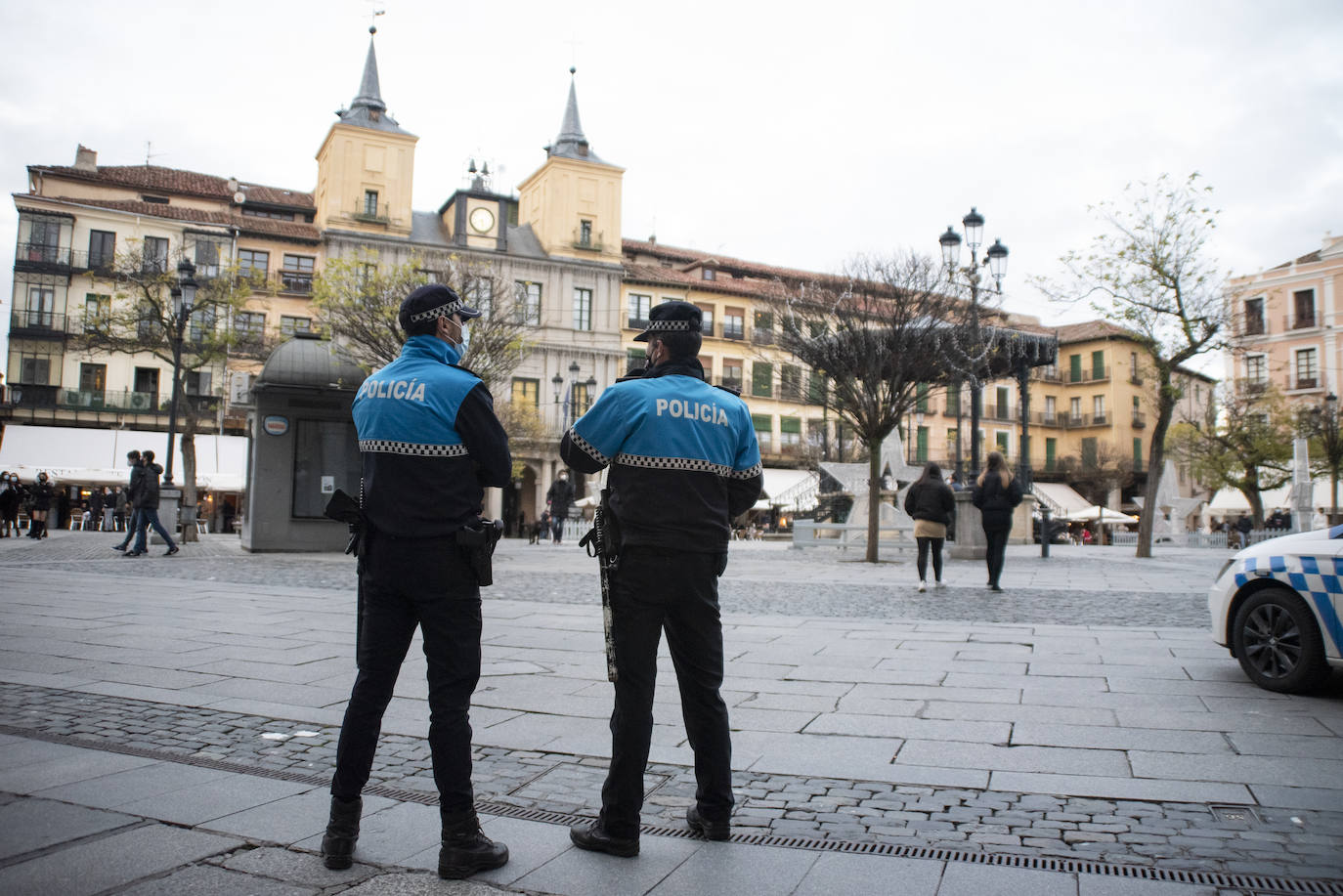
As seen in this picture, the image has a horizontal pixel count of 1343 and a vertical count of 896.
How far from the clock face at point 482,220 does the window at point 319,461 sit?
3447cm

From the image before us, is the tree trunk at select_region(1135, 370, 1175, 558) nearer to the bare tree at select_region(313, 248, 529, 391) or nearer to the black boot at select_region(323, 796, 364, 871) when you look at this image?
the bare tree at select_region(313, 248, 529, 391)

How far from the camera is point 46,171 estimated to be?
4628 centimetres

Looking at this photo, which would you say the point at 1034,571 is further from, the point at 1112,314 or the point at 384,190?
the point at 384,190

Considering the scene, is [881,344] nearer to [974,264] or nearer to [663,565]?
[974,264]

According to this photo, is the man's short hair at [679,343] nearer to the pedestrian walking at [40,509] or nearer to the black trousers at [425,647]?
the black trousers at [425,647]

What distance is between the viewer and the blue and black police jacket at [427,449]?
3363mm

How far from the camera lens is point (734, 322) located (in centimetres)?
5731

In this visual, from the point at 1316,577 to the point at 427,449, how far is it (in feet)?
17.4

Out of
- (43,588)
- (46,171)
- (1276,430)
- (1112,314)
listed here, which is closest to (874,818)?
(43,588)

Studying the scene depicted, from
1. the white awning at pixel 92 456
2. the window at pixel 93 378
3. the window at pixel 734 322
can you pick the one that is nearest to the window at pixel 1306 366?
the window at pixel 734 322

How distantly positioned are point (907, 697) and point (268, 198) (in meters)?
52.6

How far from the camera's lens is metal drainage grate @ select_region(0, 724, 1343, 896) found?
3.06 m

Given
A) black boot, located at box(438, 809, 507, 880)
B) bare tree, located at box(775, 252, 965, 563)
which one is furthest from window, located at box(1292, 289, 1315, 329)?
black boot, located at box(438, 809, 507, 880)

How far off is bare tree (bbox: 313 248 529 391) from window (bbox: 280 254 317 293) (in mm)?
26221
